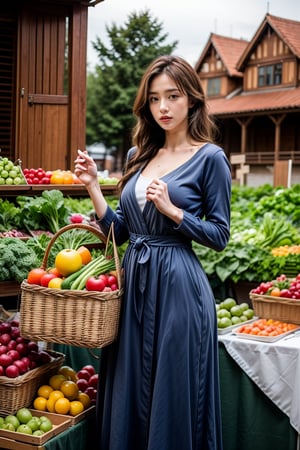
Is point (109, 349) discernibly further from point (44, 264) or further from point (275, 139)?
point (275, 139)

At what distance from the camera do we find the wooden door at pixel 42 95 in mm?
6680

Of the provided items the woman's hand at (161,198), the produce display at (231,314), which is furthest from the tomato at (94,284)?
the produce display at (231,314)

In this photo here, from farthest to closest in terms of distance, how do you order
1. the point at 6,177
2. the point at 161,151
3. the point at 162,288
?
the point at 6,177 < the point at 161,151 < the point at 162,288

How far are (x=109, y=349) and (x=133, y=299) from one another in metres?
0.30

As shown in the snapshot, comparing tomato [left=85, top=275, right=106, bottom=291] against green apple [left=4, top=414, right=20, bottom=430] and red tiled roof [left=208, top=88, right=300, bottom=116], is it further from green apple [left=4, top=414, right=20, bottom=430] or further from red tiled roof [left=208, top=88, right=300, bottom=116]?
red tiled roof [left=208, top=88, right=300, bottom=116]

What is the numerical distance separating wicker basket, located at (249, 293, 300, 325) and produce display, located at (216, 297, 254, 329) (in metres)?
0.11

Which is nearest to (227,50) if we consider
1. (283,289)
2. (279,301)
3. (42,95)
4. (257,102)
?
(257,102)

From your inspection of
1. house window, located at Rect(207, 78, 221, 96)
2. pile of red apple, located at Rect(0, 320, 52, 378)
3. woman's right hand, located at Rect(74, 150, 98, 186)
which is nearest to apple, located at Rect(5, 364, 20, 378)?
pile of red apple, located at Rect(0, 320, 52, 378)

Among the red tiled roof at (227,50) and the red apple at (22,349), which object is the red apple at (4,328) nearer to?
the red apple at (22,349)

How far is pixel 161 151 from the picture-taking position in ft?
10.8

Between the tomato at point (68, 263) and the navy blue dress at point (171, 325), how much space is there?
0.24m

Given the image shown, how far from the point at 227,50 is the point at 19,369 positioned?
103 ft

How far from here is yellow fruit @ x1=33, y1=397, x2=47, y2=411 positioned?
3.38 m

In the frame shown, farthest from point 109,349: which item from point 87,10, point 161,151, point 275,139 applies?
point 275,139
